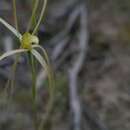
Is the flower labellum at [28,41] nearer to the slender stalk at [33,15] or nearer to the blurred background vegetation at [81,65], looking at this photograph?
the slender stalk at [33,15]

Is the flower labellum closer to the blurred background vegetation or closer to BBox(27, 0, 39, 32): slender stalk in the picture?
BBox(27, 0, 39, 32): slender stalk

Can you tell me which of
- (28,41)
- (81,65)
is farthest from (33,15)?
(81,65)

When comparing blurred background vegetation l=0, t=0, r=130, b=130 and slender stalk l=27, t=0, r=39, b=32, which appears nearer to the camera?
slender stalk l=27, t=0, r=39, b=32

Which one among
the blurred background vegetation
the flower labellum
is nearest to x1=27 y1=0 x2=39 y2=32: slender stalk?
the flower labellum

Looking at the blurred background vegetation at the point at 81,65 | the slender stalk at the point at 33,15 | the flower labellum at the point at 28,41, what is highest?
the blurred background vegetation at the point at 81,65

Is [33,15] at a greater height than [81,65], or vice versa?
[81,65]

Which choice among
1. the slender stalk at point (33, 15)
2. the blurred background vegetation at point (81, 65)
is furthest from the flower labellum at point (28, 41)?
the blurred background vegetation at point (81, 65)

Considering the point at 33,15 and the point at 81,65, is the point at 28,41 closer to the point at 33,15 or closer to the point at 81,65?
the point at 33,15

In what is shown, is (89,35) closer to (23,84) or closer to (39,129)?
(23,84)
